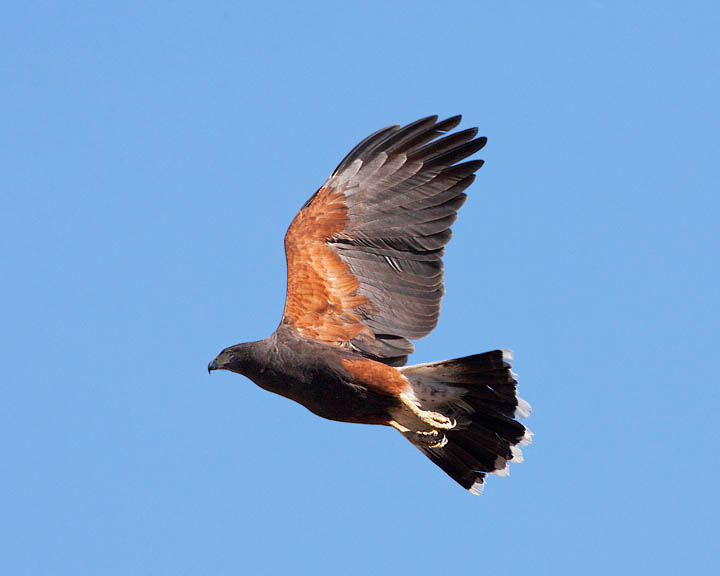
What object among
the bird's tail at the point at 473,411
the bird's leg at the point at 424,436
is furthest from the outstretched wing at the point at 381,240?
the bird's leg at the point at 424,436

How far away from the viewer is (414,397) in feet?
27.5

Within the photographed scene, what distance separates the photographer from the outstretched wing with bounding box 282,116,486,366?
28.7ft

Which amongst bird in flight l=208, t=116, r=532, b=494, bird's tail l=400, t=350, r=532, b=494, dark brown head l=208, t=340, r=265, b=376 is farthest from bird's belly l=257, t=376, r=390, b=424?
bird's tail l=400, t=350, r=532, b=494

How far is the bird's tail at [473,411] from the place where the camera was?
8.30 meters

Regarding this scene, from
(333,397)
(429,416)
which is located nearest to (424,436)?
(429,416)

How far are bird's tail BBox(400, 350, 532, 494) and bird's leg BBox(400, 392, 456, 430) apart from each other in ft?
0.39

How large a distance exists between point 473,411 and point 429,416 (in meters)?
0.44

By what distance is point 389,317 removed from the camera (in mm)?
8773

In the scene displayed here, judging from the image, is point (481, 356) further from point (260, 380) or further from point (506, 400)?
point (260, 380)

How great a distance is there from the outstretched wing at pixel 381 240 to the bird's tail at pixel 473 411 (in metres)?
0.47

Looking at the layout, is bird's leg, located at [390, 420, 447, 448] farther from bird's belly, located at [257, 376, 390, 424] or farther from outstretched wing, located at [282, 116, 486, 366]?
outstretched wing, located at [282, 116, 486, 366]

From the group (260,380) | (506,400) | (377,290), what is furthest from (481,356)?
(260,380)

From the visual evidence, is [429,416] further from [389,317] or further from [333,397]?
[389,317]

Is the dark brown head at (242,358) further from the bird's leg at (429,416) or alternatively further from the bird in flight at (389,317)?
the bird's leg at (429,416)
